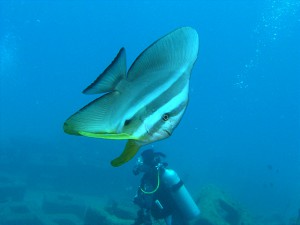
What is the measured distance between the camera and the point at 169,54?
88 cm

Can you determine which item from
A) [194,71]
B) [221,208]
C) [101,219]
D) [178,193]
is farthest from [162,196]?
[194,71]

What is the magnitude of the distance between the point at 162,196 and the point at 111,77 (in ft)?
20.4

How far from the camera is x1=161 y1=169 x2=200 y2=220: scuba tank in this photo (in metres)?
6.80

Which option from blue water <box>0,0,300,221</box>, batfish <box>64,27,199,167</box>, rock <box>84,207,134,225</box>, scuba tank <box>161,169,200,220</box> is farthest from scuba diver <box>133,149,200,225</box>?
blue water <box>0,0,300,221</box>

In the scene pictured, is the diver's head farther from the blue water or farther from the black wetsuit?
the blue water

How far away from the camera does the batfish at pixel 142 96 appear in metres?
0.82

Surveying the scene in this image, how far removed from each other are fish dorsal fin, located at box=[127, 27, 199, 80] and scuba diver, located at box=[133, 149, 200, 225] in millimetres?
5683

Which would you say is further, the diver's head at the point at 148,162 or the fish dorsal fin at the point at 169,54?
the diver's head at the point at 148,162

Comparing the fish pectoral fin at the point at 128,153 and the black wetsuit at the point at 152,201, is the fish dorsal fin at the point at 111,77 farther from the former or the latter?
the black wetsuit at the point at 152,201

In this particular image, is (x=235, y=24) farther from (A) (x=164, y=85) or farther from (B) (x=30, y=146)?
(A) (x=164, y=85)

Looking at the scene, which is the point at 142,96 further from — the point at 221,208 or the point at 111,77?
the point at 221,208

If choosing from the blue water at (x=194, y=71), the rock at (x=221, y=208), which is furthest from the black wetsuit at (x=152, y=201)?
the blue water at (x=194, y=71)

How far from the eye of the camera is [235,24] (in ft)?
472

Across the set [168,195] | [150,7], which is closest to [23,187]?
[168,195]
